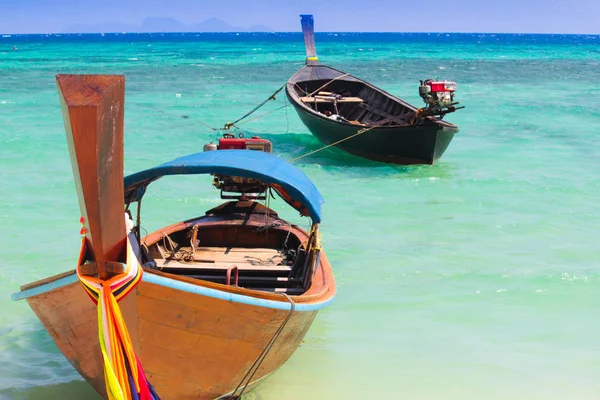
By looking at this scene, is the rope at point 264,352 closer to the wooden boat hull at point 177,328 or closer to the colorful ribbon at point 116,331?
the wooden boat hull at point 177,328

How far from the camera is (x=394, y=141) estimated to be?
15.4 metres

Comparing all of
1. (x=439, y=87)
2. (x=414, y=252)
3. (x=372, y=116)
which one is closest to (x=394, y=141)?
(x=439, y=87)

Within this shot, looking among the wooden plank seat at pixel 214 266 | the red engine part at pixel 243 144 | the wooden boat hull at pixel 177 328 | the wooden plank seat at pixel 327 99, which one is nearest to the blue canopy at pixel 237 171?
the wooden plank seat at pixel 214 266

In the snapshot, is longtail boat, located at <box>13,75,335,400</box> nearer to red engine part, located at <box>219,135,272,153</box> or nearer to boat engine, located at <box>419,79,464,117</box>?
red engine part, located at <box>219,135,272,153</box>

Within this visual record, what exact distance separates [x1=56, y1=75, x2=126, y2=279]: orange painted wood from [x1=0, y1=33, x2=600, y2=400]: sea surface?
10.4 feet

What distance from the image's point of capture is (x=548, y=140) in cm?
2020

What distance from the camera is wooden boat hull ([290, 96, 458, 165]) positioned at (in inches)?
592

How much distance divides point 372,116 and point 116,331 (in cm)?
1433

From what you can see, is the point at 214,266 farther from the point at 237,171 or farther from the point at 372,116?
the point at 372,116

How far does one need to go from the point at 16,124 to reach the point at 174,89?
1287cm

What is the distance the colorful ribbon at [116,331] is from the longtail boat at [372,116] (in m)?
11.2

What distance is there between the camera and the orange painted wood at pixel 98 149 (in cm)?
336

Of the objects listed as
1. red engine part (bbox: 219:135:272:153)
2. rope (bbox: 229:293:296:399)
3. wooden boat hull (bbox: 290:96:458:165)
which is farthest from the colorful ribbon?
wooden boat hull (bbox: 290:96:458:165)

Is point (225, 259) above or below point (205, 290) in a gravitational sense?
below
